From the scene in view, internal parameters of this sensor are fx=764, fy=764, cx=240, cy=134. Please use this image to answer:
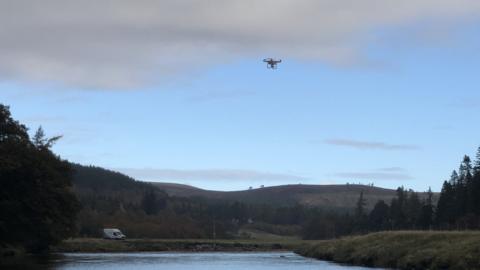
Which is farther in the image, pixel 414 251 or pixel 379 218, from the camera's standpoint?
pixel 379 218

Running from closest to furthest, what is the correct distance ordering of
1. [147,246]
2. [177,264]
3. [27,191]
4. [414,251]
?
[414,251], [177,264], [27,191], [147,246]

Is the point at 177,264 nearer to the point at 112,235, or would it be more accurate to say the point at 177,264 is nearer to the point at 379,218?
the point at 112,235

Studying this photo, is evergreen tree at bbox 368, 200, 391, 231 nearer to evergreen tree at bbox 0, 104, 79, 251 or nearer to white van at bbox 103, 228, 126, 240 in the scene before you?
white van at bbox 103, 228, 126, 240

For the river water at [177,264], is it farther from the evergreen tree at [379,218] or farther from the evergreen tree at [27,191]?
the evergreen tree at [379,218]

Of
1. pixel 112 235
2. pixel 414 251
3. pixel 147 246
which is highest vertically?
pixel 112 235

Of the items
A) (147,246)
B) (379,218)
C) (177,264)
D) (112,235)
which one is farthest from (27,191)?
(379,218)

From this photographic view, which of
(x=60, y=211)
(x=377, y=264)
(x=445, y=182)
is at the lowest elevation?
(x=377, y=264)

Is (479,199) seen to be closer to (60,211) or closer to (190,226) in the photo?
(60,211)

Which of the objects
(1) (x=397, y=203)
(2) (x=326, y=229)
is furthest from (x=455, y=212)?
(2) (x=326, y=229)

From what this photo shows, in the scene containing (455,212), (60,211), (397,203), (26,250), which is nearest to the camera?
(60,211)
